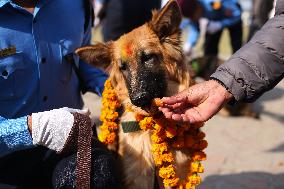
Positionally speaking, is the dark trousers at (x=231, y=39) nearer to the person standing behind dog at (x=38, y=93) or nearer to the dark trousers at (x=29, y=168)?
the person standing behind dog at (x=38, y=93)

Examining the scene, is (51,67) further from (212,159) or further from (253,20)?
(253,20)

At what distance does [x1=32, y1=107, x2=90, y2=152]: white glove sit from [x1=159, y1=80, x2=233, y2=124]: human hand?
510mm

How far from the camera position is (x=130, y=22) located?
5297 mm

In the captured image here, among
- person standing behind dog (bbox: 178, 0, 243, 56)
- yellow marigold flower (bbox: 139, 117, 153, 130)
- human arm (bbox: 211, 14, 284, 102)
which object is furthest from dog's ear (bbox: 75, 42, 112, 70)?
person standing behind dog (bbox: 178, 0, 243, 56)

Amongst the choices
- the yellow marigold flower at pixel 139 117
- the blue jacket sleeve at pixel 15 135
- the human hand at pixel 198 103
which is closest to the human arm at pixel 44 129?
the blue jacket sleeve at pixel 15 135

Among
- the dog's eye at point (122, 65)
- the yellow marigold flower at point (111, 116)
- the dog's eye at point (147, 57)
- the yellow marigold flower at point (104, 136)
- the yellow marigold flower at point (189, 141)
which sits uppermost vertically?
the dog's eye at point (147, 57)

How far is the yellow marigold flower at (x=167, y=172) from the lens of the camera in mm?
2945

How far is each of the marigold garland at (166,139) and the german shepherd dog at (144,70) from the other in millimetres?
74

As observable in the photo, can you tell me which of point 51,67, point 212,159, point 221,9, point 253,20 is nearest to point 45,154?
point 51,67

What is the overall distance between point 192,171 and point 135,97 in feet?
2.23

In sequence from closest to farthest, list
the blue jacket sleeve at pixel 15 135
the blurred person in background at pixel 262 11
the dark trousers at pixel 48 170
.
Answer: the blue jacket sleeve at pixel 15 135 → the dark trousers at pixel 48 170 → the blurred person in background at pixel 262 11

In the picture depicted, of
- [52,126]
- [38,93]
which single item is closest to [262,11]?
[38,93]

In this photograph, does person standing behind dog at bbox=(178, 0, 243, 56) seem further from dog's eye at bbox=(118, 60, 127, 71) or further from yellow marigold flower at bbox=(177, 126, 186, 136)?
yellow marigold flower at bbox=(177, 126, 186, 136)

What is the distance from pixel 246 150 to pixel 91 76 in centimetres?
246
